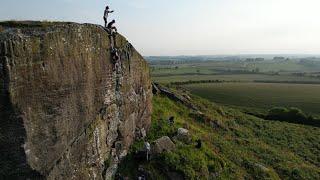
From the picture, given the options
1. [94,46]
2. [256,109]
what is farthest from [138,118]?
[256,109]

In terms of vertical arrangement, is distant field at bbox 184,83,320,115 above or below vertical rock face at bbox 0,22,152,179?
below

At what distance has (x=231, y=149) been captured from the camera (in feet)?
89.5

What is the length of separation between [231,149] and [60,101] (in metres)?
16.5

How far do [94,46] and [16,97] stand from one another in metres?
5.01

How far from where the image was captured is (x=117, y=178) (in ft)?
60.1

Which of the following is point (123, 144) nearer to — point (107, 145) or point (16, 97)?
point (107, 145)

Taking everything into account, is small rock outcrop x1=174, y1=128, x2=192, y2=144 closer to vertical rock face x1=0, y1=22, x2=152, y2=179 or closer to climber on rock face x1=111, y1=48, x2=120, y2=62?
vertical rock face x1=0, y1=22, x2=152, y2=179

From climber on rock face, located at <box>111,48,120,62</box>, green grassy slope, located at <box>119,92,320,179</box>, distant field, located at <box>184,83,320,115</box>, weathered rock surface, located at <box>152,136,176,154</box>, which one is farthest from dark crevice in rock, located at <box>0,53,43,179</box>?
Result: distant field, located at <box>184,83,320,115</box>

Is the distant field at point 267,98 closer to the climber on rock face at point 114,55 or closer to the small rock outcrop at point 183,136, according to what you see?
the small rock outcrop at point 183,136

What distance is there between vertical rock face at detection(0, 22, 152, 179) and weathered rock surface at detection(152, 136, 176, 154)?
79.8 inches

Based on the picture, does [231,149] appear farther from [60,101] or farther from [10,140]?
[10,140]

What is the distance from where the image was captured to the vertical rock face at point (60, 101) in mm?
11516

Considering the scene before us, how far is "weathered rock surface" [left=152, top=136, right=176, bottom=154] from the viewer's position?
20.7 m

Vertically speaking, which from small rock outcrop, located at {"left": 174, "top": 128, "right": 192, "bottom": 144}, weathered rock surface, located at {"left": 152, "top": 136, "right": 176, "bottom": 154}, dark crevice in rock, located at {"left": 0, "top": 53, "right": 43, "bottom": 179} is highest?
dark crevice in rock, located at {"left": 0, "top": 53, "right": 43, "bottom": 179}
